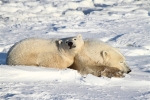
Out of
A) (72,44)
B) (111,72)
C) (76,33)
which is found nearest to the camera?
(111,72)

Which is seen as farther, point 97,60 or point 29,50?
point 29,50

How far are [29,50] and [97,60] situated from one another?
3.15 feet

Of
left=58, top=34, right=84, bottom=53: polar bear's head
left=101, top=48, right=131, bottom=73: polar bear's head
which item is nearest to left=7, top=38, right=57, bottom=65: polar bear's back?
left=58, top=34, right=84, bottom=53: polar bear's head

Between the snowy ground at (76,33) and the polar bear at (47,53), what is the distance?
0.42 meters

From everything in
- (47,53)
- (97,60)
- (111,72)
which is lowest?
(111,72)

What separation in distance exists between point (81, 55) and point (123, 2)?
11710 millimetres

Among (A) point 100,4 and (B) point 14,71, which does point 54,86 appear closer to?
(B) point 14,71

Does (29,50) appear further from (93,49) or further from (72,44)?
(93,49)

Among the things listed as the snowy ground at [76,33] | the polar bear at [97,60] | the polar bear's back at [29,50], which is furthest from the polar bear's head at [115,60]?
the polar bear's back at [29,50]

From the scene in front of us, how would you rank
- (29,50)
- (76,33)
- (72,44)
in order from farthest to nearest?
(76,33) < (29,50) < (72,44)

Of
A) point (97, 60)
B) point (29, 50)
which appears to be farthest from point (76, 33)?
point (97, 60)

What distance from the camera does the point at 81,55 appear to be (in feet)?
14.6

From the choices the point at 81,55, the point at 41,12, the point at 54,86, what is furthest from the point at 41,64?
the point at 41,12

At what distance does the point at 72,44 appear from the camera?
443cm
